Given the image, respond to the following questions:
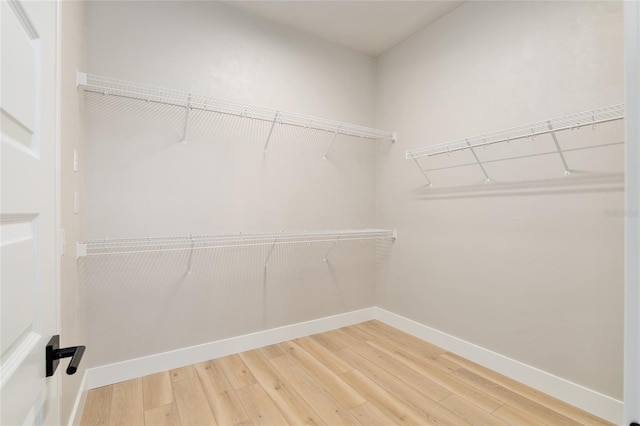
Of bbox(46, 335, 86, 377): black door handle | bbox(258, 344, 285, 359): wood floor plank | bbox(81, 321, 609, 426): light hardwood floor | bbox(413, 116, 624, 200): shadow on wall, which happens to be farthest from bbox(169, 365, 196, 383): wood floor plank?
bbox(413, 116, 624, 200): shadow on wall

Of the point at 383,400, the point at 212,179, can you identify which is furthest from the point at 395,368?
the point at 212,179

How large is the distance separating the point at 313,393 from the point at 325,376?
198 millimetres

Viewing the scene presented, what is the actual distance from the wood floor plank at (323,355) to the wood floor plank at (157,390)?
1.00 metres

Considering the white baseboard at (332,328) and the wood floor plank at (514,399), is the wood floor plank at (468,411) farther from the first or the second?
the white baseboard at (332,328)

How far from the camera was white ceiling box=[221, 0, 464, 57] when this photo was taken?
92.0 inches

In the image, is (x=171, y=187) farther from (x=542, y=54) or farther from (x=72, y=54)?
(x=542, y=54)

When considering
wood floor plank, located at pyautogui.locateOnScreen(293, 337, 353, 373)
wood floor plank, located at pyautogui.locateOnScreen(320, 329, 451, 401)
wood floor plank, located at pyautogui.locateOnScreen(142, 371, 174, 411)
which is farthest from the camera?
wood floor plank, located at pyautogui.locateOnScreen(293, 337, 353, 373)

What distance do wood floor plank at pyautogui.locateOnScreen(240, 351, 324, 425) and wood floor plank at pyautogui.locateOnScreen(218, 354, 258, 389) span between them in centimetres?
4

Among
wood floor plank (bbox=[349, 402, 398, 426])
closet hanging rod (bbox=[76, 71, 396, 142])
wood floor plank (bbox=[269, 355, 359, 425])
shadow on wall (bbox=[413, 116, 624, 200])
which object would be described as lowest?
wood floor plank (bbox=[349, 402, 398, 426])

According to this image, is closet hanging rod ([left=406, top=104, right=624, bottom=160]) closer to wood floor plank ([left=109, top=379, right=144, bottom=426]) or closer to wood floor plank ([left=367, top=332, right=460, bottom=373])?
wood floor plank ([left=367, top=332, right=460, bottom=373])

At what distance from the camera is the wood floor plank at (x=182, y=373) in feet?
6.52

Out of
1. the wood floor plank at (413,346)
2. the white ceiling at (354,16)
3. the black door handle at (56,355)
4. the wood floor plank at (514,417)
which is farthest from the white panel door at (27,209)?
the wood floor plank at (413,346)

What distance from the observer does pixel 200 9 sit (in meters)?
2.21

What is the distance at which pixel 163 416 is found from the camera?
1628 millimetres
